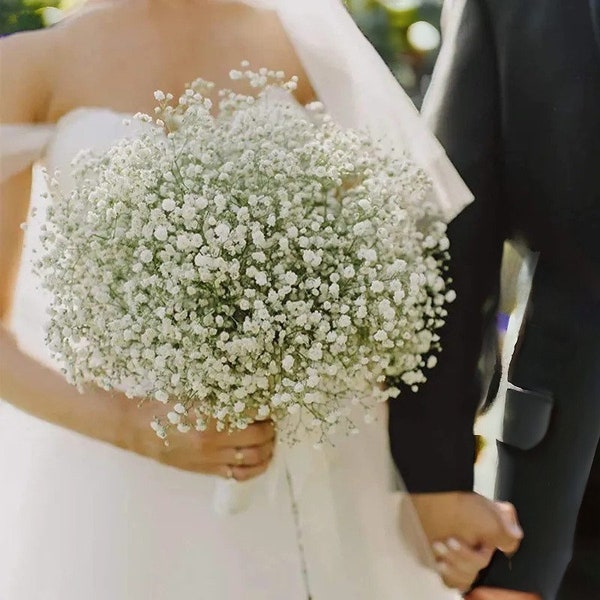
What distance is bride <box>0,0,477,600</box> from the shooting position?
0.85 meters

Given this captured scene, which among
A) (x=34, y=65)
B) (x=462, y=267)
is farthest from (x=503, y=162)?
(x=34, y=65)

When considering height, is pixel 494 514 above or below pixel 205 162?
below

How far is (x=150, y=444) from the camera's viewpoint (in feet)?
2.79

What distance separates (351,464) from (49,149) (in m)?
0.46

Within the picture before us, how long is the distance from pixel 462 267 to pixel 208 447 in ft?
1.06

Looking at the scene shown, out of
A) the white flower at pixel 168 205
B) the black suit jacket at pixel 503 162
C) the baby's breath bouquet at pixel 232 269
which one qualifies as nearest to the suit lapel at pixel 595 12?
the black suit jacket at pixel 503 162

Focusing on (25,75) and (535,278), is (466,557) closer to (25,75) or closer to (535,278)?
(535,278)

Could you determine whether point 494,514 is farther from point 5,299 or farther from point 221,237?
point 5,299

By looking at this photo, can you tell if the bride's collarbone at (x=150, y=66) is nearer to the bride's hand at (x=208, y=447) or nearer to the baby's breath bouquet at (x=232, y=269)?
the baby's breath bouquet at (x=232, y=269)

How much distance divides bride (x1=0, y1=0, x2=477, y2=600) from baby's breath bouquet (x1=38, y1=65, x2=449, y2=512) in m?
0.10

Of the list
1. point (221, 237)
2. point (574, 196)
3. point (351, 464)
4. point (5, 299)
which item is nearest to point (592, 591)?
point (351, 464)

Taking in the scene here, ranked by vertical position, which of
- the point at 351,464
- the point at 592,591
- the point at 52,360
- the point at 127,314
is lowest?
the point at 592,591

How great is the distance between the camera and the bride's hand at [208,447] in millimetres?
A: 799

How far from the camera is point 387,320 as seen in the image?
728mm
